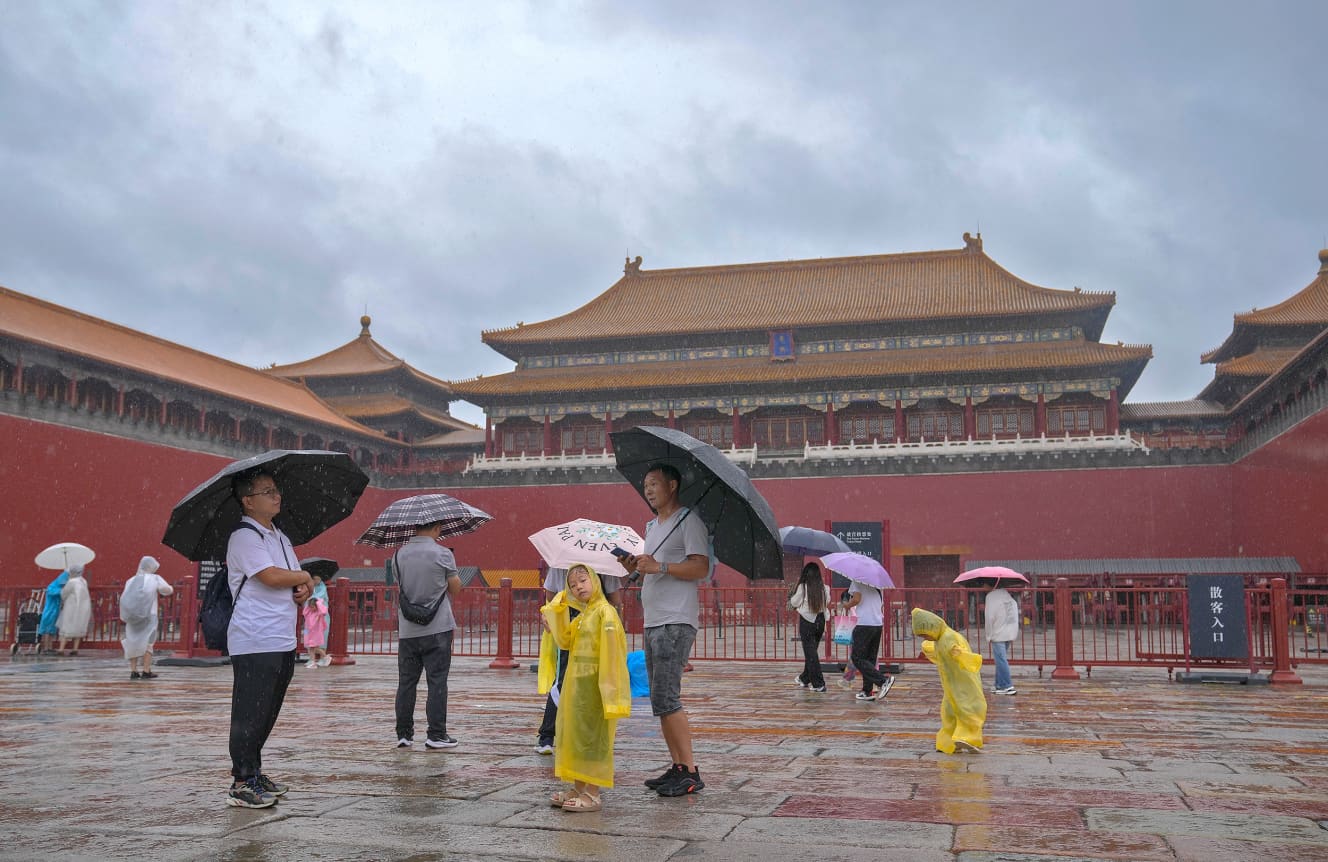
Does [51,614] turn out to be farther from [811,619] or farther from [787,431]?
[787,431]

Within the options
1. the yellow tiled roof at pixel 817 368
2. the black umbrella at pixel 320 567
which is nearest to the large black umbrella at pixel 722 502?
the black umbrella at pixel 320 567

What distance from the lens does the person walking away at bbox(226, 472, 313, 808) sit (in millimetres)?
3998

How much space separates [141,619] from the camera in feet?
31.7

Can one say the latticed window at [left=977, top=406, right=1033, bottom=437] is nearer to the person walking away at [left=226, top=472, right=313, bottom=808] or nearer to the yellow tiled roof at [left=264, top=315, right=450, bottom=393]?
the yellow tiled roof at [left=264, top=315, right=450, bottom=393]

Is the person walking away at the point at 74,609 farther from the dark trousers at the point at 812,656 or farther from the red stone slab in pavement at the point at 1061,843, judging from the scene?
the red stone slab in pavement at the point at 1061,843

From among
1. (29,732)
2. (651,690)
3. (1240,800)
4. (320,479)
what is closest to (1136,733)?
(1240,800)

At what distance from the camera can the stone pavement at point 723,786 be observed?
134 inches

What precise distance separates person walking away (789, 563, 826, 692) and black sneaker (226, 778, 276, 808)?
17.1ft

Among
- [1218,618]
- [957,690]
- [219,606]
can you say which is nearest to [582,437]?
[1218,618]

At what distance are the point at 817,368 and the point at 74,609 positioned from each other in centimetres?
1965

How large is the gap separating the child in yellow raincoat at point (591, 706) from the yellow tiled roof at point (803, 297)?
25218 mm

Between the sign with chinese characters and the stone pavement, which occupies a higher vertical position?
the sign with chinese characters

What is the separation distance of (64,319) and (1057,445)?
21594mm

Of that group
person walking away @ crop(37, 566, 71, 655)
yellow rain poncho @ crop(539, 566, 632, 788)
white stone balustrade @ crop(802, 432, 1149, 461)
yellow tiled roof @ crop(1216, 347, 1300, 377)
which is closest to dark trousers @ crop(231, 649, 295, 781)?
yellow rain poncho @ crop(539, 566, 632, 788)
